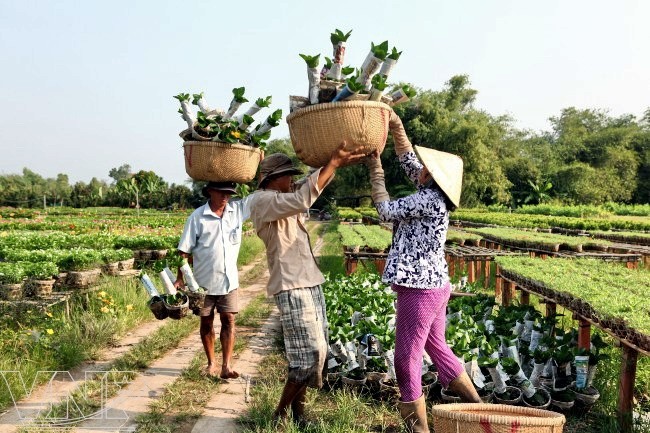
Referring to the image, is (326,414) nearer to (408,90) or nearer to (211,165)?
(211,165)

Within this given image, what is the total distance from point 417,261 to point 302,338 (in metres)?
0.91

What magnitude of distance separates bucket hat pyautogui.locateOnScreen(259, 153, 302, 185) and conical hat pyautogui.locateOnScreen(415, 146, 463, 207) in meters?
0.89

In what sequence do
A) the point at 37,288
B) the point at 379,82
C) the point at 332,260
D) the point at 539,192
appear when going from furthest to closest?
1. the point at 539,192
2. the point at 332,260
3. the point at 37,288
4. the point at 379,82

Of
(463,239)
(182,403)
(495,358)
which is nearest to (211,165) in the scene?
(182,403)

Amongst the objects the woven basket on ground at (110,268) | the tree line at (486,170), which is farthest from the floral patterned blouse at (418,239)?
the tree line at (486,170)

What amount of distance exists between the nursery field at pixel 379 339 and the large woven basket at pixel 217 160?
867mm

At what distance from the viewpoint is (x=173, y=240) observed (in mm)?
11508

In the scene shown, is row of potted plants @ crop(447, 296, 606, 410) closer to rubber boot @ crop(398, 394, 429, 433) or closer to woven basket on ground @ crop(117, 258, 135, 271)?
rubber boot @ crop(398, 394, 429, 433)

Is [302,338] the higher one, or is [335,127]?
[335,127]

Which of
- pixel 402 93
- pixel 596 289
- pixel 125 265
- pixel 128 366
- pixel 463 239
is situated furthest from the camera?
pixel 463 239

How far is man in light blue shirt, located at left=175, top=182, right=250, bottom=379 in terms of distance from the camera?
5.25m

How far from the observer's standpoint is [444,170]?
12.0 ft

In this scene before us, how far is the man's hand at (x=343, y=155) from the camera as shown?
3.41 metres

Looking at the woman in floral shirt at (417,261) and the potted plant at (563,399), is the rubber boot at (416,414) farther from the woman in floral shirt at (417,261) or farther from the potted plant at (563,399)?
the potted plant at (563,399)
